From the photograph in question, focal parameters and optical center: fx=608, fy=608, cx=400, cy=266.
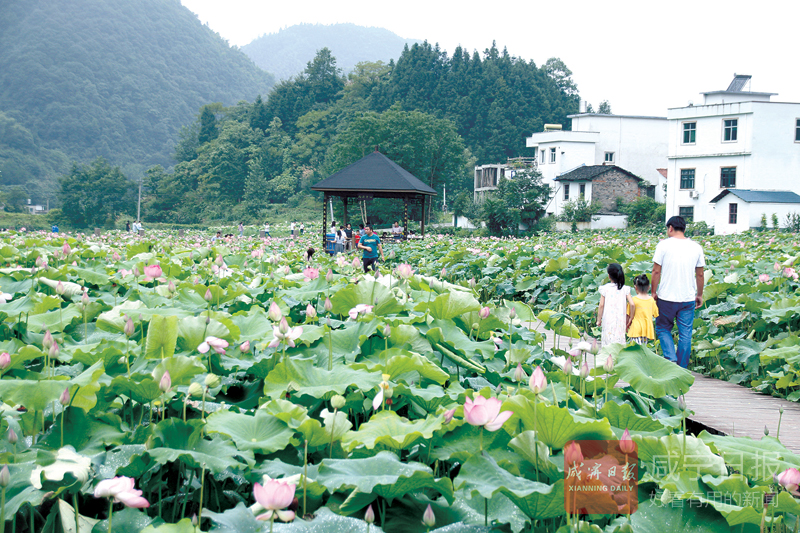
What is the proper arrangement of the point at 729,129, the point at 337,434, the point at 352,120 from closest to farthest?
the point at 337,434
the point at 729,129
the point at 352,120

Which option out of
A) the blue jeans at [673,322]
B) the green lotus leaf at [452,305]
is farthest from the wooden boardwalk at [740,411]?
the green lotus leaf at [452,305]

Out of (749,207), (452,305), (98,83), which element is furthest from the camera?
(98,83)

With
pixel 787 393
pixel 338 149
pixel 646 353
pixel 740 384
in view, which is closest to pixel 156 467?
pixel 646 353

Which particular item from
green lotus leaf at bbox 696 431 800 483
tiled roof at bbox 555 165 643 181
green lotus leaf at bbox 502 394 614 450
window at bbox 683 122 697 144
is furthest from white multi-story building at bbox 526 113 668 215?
green lotus leaf at bbox 502 394 614 450

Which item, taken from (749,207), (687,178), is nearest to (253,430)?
(749,207)

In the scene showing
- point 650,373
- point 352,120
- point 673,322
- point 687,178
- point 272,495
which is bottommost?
point 673,322

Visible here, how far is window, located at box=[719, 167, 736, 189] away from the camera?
106 ft

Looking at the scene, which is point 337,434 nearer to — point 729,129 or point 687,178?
point 729,129

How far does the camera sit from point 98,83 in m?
110

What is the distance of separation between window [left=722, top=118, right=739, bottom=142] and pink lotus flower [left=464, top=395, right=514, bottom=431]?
36262mm

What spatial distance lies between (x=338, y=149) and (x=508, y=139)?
25804 mm

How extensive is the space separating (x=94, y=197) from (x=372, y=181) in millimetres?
52066

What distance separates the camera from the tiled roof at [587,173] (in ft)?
138

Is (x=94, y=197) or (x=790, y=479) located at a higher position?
(x=94, y=197)
